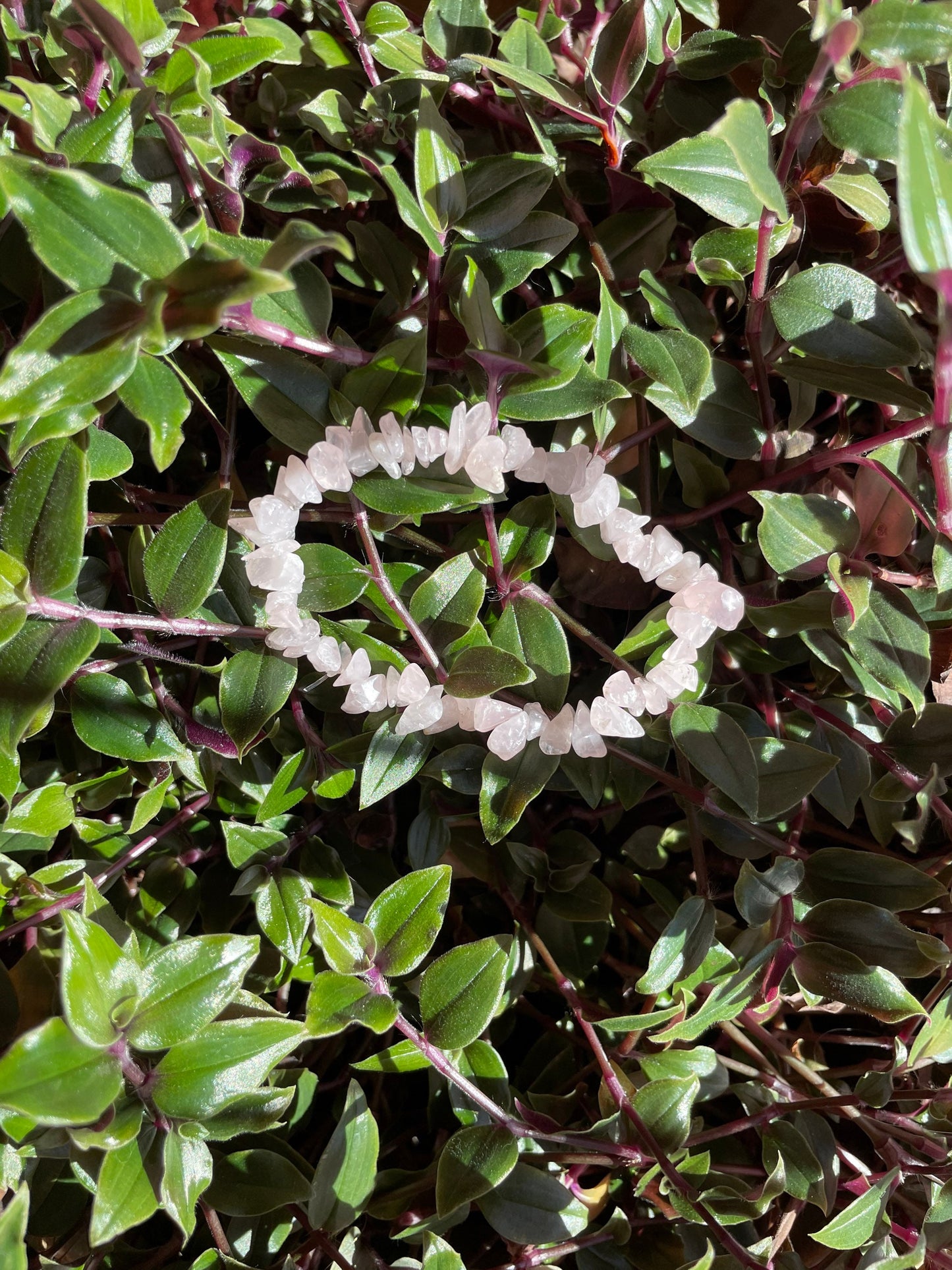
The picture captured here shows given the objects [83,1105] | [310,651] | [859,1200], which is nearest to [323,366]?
[310,651]

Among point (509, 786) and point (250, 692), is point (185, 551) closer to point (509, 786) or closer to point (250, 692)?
point (250, 692)

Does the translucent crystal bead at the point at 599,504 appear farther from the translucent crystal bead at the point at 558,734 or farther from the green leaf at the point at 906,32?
the green leaf at the point at 906,32

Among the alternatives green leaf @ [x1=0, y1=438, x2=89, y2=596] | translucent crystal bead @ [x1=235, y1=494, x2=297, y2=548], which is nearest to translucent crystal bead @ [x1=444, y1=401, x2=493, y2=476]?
translucent crystal bead @ [x1=235, y1=494, x2=297, y2=548]

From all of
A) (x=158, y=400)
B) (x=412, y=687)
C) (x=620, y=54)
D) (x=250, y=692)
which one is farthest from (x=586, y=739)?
(x=620, y=54)


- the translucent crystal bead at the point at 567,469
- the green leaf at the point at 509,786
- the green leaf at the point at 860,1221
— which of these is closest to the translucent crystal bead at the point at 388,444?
the translucent crystal bead at the point at 567,469

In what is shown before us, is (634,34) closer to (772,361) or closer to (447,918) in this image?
(772,361)

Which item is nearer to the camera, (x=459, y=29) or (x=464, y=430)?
(x=464, y=430)
